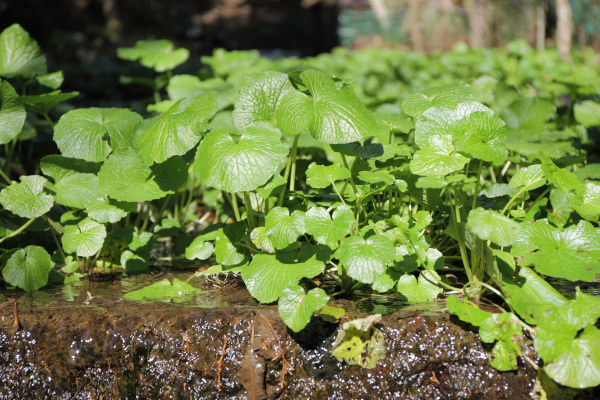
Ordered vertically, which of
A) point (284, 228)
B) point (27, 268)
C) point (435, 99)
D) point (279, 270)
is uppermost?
point (435, 99)

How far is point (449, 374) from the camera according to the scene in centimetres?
120

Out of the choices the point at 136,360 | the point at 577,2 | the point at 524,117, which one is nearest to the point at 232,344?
the point at 136,360

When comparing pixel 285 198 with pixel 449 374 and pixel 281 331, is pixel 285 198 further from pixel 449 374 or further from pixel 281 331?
pixel 449 374

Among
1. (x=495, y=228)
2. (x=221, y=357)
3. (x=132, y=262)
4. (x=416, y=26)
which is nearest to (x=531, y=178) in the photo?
(x=495, y=228)

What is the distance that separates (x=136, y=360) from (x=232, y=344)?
0.83 feet

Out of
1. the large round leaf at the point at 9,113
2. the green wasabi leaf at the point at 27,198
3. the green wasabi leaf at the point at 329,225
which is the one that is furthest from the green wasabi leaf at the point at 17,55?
the green wasabi leaf at the point at 329,225

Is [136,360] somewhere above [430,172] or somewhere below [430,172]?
below

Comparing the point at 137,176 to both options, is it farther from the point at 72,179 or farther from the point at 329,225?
the point at 329,225

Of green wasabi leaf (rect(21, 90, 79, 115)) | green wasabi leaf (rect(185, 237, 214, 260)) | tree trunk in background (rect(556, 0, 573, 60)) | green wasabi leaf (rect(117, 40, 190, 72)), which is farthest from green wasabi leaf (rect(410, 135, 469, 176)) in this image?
tree trunk in background (rect(556, 0, 573, 60))

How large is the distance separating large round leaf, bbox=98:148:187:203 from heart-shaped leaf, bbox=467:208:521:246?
879 millimetres

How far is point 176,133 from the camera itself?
1384mm

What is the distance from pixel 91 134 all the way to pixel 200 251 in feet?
1.67

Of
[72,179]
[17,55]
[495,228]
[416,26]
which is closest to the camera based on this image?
[495,228]

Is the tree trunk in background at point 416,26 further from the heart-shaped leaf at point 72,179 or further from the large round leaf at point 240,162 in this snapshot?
the large round leaf at point 240,162
